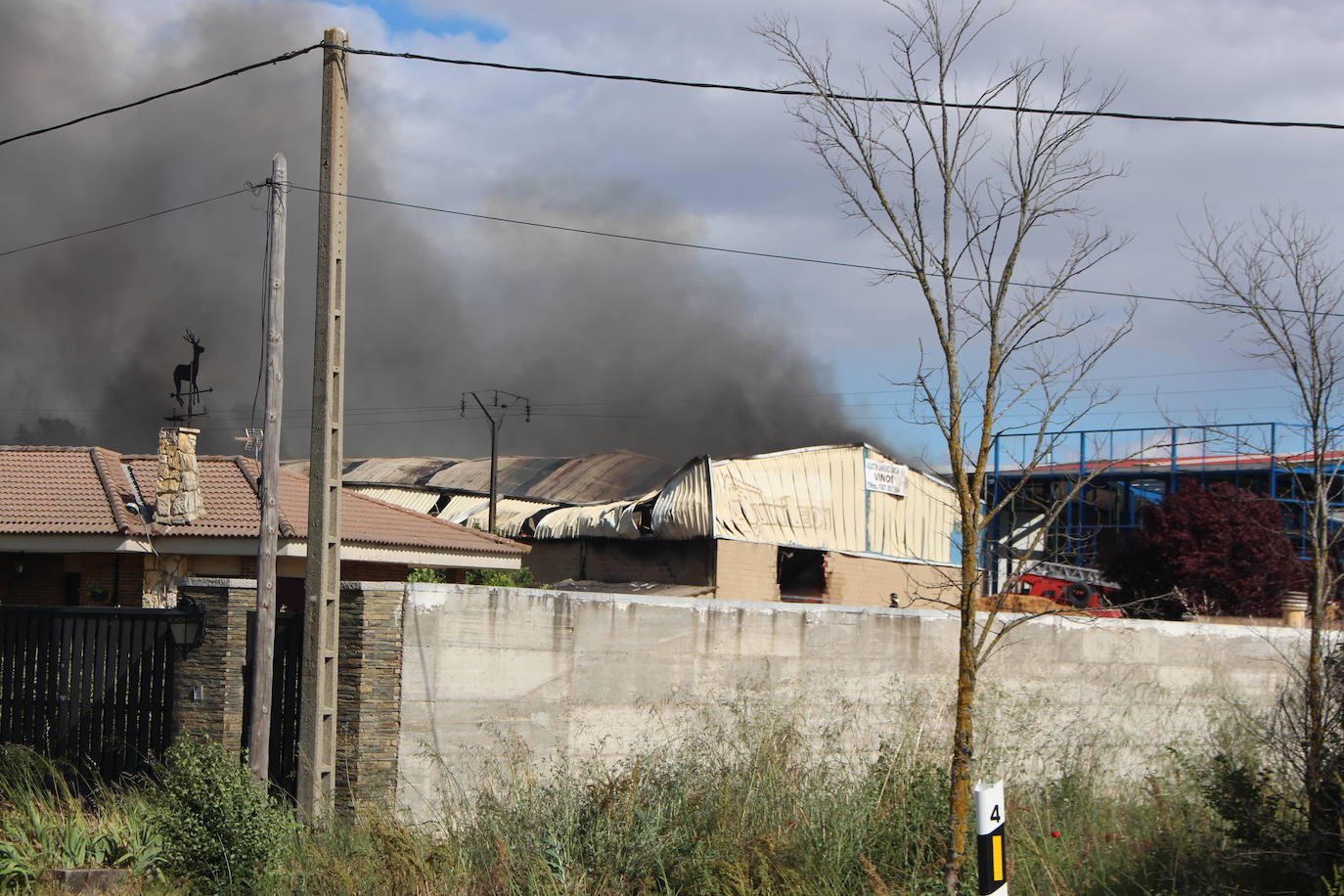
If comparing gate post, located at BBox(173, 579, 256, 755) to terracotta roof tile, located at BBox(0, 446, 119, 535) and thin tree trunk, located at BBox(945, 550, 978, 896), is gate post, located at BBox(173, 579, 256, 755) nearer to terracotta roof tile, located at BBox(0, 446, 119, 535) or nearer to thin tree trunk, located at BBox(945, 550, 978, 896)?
thin tree trunk, located at BBox(945, 550, 978, 896)

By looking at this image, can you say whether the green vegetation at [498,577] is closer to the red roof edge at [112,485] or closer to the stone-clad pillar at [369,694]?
the red roof edge at [112,485]

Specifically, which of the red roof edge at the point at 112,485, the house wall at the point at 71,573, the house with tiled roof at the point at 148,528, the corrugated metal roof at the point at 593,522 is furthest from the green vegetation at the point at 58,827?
the corrugated metal roof at the point at 593,522

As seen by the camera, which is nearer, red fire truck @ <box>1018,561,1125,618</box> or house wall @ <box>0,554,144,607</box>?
house wall @ <box>0,554,144,607</box>

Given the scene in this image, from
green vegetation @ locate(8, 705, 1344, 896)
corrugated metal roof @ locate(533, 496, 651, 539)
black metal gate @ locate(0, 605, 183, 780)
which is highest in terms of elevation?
corrugated metal roof @ locate(533, 496, 651, 539)

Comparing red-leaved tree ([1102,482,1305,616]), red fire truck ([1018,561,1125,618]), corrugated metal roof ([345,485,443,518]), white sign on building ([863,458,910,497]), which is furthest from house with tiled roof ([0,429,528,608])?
red fire truck ([1018,561,1125,618])

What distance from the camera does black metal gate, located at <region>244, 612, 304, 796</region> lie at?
30.2 feet

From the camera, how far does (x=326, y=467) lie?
8.16 meters

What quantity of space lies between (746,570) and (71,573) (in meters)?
13.2

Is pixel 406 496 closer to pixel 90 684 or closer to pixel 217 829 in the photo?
pixel 90 684

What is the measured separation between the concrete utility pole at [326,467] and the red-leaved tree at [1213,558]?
1808cm

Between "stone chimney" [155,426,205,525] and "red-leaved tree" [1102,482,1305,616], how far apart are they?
1717cm

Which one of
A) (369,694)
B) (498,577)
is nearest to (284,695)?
(369,694)

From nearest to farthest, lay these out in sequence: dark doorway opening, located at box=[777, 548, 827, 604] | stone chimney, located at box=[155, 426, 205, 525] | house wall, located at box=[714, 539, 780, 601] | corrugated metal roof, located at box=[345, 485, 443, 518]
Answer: stone chimney, located at box=[155, 426, 205, 525], house wall, located at box=[714, 539, 780, 601], dark doorway opening, located at box=[777, 548, 827, 604], corrugated metal roof, located at box=[345, 485, 443, 518]

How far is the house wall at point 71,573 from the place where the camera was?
1967cm
